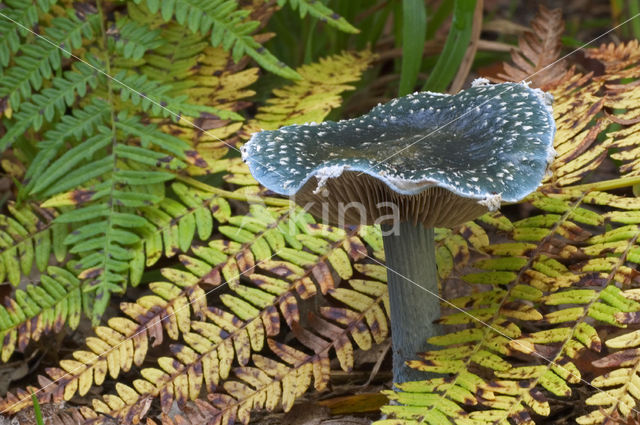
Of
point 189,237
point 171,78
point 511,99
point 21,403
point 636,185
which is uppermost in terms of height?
point 171,78

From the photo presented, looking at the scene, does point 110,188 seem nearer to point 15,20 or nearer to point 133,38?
point 133,38

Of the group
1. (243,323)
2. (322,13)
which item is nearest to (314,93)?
(322,13)

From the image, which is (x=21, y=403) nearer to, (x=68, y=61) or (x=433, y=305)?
(x=433, y=305)

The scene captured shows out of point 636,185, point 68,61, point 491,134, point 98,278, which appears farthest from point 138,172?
point 636,185

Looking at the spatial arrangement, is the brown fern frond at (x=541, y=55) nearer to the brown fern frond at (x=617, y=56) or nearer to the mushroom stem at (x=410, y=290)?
the brown fern frond at (x=617, y=56)

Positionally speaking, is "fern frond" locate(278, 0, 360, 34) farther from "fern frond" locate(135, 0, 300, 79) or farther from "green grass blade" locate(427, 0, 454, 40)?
"green grass blade" locate(427, 0, 454, 40)

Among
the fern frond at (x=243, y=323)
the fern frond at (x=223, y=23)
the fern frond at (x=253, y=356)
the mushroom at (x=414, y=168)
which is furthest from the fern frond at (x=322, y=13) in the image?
the fern frond at (x=253, y=356)

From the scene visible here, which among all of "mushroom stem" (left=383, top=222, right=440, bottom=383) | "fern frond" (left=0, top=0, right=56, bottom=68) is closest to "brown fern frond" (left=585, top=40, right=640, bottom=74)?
"mushroom stem" (left=383, top=222, right=440, bottom=383)
